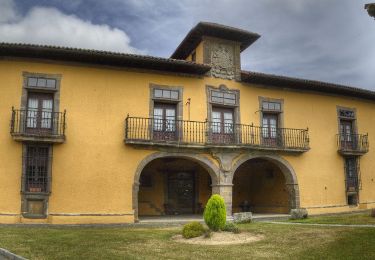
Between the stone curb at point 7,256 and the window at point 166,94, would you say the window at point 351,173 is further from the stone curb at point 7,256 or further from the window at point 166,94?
the stone curb at point 7,256

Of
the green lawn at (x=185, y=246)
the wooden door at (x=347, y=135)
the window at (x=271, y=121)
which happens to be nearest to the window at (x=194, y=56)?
the window at (x=271, y=121)

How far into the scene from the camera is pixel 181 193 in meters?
20.8

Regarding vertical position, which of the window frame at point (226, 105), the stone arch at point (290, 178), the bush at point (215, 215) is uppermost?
the window frame at point (226, 105)

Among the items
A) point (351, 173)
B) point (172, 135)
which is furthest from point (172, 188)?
point (351, 173)

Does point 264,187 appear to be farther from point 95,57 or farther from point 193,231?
point 95,57

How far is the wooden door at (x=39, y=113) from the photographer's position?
15.9 meters

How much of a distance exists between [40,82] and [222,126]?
27.0 feet

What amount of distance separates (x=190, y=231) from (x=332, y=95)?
14058mm

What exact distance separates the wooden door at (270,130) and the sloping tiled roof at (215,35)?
12.5 ft

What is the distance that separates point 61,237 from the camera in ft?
38.5

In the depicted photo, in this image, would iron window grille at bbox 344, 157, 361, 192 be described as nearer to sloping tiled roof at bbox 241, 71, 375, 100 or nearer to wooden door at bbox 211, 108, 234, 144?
sloping tiled roof at bbox 241, 71, 375, 100

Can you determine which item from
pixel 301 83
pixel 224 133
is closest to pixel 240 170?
pixel 224 133

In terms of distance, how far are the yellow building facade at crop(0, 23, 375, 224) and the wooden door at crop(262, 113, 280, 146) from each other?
104 millimetres

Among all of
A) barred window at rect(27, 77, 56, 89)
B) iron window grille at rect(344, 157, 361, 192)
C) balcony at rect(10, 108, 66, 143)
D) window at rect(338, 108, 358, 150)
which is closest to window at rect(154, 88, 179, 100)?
balcony at rect(10, 108, 66, 143)
